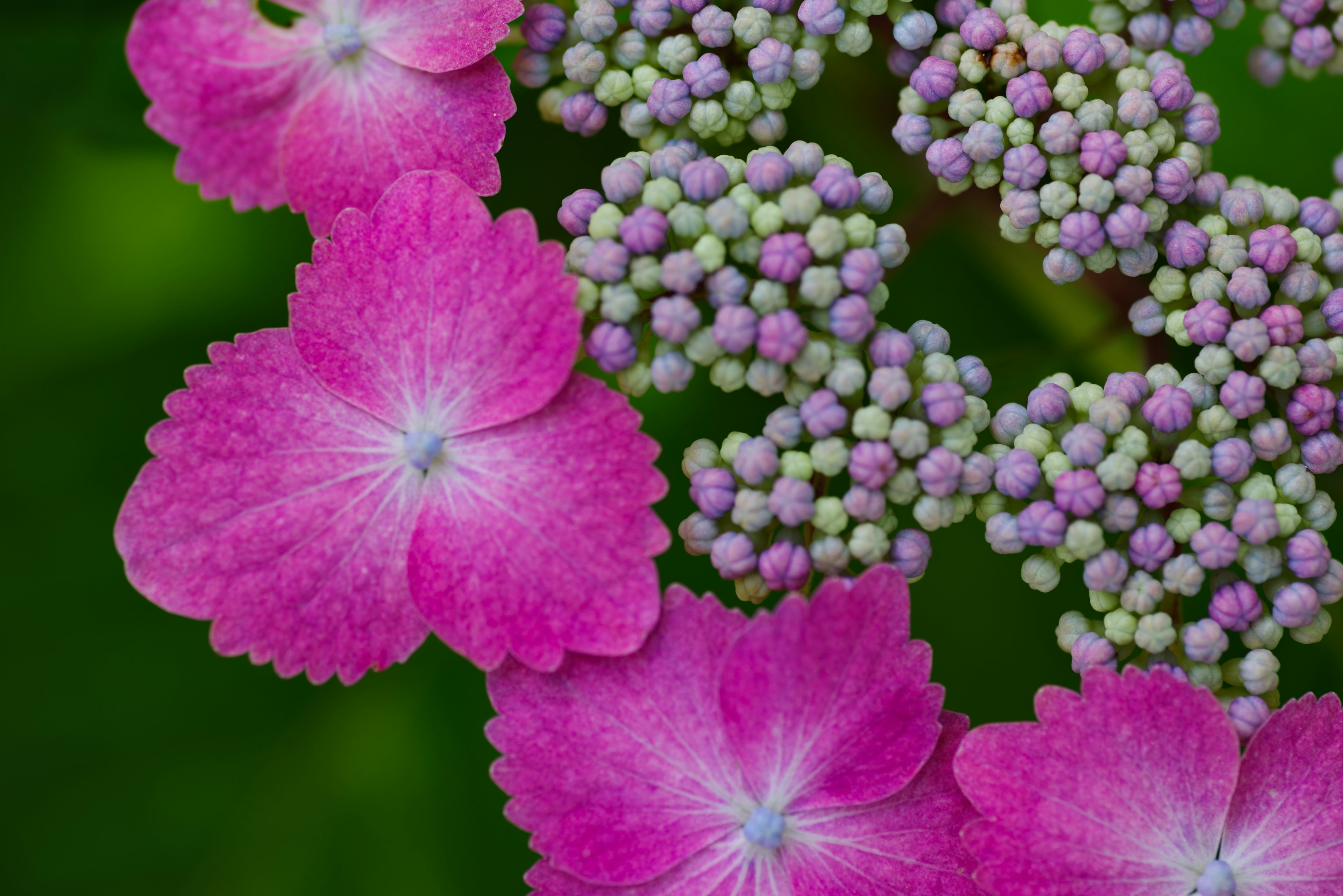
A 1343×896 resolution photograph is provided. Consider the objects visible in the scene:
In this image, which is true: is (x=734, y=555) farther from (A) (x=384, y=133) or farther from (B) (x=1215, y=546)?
(A) (x=384, y=133)

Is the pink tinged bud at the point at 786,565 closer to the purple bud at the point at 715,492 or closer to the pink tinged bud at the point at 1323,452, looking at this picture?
the purple bud at the point at 715,492

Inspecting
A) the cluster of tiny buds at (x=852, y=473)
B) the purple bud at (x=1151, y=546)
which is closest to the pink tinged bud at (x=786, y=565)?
the cluster of tiny buds at (x=852, y=473)

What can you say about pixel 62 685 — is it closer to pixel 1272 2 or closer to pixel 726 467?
pixel 726 467

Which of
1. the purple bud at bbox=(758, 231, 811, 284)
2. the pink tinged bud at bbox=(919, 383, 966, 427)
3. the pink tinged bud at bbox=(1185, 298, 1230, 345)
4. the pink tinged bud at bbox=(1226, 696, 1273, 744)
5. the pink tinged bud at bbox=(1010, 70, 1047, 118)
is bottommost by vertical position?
the pink tinged bud at bbox=(1226, 696, 1273, 744)

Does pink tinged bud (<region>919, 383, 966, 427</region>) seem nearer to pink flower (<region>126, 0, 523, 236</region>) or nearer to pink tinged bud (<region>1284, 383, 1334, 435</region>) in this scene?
pink tinged bud (<region>1284, 383, 1334, 435</region>)

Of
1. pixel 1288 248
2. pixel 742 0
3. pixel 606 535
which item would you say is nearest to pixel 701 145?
pixel 742 0

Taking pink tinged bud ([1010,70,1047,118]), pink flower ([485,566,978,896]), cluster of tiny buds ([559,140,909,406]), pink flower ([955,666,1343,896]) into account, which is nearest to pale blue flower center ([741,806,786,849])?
pink flower ([485,566,978,896])

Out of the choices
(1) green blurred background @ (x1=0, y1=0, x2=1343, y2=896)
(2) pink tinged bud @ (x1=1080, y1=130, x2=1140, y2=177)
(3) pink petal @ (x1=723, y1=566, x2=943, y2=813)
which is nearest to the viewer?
(3) pink petal @ (x1=723, y1=566, x2=943, y2=813)

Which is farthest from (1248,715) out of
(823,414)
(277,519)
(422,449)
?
(277,519)
